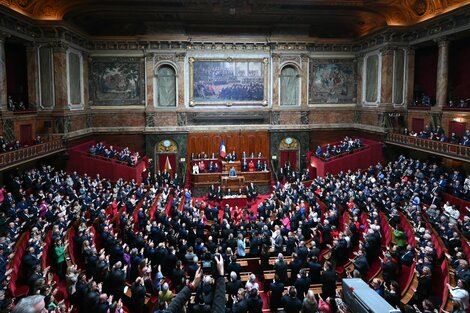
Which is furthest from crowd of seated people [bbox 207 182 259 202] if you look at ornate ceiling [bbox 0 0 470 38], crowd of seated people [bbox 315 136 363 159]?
ornate ceiling [bbox 0 0 470 38]

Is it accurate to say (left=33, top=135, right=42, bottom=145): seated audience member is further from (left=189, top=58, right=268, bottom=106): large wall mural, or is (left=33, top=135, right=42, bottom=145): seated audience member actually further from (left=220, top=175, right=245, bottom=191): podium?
(left=189, top=58, right=268, bottom=106): large wall mural

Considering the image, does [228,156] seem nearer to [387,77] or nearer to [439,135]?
[387,77]

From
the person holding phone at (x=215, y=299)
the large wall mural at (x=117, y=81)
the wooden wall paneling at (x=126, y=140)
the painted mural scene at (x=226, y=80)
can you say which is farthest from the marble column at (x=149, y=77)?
the person holding phone at (x=215, y=299)

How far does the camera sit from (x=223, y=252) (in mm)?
12695

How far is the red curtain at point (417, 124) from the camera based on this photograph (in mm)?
26109

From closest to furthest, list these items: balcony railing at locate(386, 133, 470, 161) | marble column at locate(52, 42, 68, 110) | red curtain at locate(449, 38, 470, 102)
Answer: balcony railing at locate(386, 133, 470, 161) → marble column at locate(52, 42, 68, 110) → red curtain at locate(449, 38, 470, 102)

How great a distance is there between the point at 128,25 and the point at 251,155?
44.5 ft

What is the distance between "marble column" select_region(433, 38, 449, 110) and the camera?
23.7 m

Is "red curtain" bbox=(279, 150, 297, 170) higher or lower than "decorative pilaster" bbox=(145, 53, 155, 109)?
lower

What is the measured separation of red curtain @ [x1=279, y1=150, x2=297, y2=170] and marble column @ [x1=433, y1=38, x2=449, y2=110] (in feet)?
35.8

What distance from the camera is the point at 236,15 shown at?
28656mm

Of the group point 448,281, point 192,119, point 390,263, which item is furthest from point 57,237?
point 192,119

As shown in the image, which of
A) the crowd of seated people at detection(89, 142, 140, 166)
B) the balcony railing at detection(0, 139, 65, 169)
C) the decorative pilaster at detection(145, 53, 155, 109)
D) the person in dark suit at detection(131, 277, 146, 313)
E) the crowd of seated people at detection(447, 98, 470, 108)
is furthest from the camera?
the decorative pilaster at detection(145, 53, 155, 109)

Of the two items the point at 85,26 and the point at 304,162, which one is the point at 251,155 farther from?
the point at 85,26
